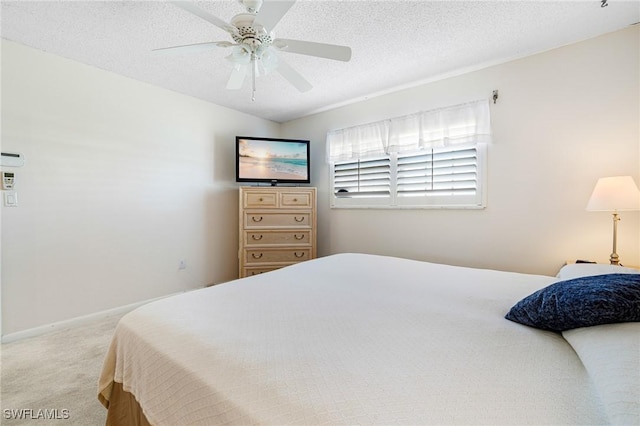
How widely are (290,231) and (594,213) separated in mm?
2826

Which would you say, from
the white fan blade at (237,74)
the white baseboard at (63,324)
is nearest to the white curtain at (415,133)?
the white fan blade at (237,74)

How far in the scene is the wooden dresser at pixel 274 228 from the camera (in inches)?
130

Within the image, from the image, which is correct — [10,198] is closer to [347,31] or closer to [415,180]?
[347,31]

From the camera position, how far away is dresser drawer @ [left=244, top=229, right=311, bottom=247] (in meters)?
3.31

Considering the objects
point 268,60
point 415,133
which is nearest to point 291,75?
point 268,60

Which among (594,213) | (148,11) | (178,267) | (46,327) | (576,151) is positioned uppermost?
(148,11)

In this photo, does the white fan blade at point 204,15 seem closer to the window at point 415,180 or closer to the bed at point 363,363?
the bed at point 363,363

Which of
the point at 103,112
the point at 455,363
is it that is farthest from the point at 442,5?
the point at 103,112

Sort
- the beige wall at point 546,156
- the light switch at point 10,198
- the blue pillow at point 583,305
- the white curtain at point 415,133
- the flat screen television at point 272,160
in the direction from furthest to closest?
the flat screen television at point 272,160 < the white curtain at point 415,133 < the light switch at point 10,198 < the beige wall at point 546,156 < the blue pillow at point 583,305

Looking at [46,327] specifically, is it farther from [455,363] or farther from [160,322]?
[455,363]

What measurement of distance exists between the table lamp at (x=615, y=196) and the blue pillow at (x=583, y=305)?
3.78ft

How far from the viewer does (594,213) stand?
2133 millimetres

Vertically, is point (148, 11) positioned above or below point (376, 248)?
above

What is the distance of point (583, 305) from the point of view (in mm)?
833
